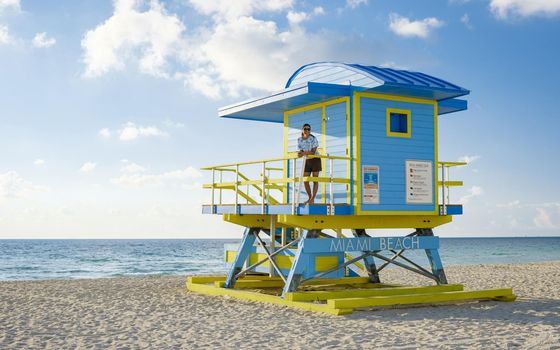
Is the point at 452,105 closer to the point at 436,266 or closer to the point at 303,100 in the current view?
the point at 303,100

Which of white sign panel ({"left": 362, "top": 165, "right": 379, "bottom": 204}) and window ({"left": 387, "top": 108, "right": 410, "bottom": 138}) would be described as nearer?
white sign panel ({"left": 362, "top": 165, "right": 379, "bottom": 204})

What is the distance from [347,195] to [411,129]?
2269mm

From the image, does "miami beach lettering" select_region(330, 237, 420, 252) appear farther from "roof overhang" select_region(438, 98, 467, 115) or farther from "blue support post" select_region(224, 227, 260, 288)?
"roof overhang" select_region(438, 98, 467, 115)

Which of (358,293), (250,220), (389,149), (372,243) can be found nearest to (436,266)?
(372,243)

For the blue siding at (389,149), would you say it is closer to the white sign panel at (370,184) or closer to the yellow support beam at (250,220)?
the white sign panel at (370,184)

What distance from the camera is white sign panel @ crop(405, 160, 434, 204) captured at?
1475 centimetres

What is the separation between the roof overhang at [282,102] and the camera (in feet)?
45.8

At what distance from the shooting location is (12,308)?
1477 centimetres

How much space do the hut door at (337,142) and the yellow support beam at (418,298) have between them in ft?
7.07

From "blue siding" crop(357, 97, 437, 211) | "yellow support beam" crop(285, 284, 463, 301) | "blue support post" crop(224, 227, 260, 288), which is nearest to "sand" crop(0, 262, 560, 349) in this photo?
"yellow support beam" crop(285, 284, 463, 301)

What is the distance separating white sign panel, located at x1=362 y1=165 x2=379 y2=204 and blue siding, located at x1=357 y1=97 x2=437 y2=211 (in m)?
0.09

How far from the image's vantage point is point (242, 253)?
16.4 meters

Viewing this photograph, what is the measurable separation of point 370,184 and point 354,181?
41cm

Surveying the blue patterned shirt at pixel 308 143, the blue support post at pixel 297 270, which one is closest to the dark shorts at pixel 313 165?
the blue patterned shirt at pixel 308 143
